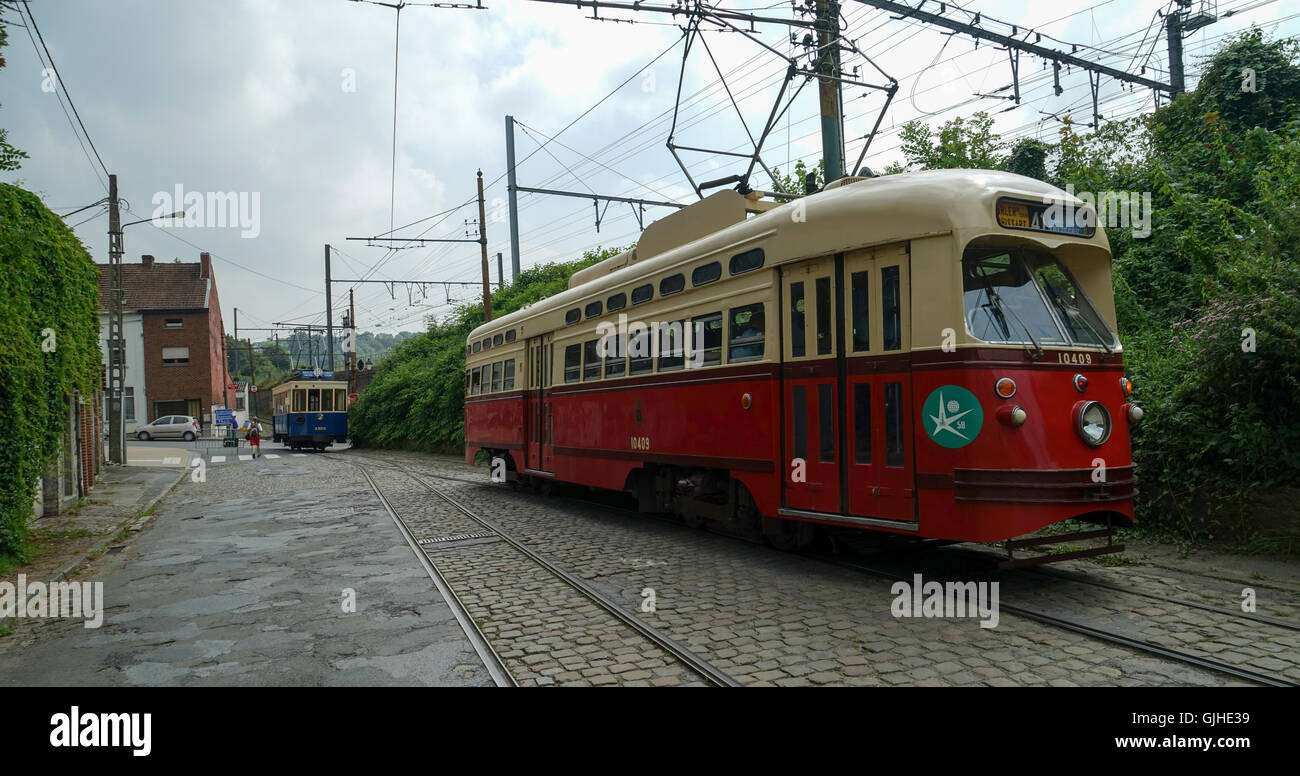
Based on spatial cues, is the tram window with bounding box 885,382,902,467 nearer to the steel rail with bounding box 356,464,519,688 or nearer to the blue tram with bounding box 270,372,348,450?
the steel rail with bounding box 356,464,519,688

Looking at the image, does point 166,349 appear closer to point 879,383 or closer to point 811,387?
point 811,387

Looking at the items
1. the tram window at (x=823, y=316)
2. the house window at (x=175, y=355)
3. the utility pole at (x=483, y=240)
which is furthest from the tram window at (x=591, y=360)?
the house window at (x=175, y=355)

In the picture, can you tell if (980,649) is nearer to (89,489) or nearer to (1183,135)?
(1183,135)

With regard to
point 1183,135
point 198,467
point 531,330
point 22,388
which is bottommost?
point 198,467

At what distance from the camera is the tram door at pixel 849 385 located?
6180 mm

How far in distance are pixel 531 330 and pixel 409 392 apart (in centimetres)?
2373

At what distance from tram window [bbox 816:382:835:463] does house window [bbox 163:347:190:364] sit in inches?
2196

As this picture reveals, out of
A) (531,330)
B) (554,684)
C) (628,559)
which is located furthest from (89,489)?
(554,684)

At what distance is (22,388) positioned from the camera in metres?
8.85

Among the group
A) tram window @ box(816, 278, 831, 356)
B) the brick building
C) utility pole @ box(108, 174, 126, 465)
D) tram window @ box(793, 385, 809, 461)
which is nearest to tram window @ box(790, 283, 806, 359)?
tram window @ box(816, 278, 831, 356)

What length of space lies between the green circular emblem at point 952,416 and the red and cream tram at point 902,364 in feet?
0.03

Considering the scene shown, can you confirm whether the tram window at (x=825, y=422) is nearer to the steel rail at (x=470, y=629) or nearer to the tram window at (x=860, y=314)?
the tram window at (x=860, y=314)

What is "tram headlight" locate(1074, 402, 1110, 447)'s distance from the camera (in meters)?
5.84
